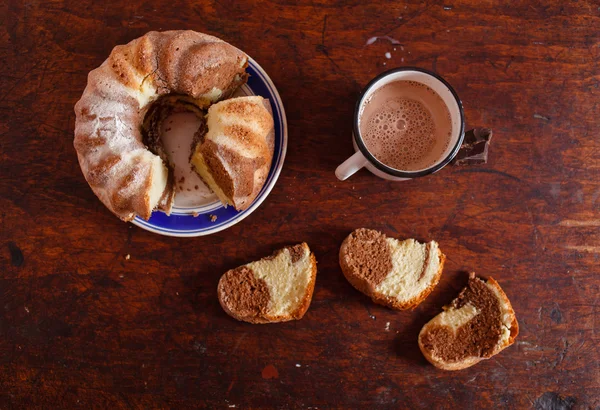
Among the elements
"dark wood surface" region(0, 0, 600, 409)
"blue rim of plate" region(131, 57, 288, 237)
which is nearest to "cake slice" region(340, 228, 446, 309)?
"dark wood surface" region(0, 0, 600, 409)

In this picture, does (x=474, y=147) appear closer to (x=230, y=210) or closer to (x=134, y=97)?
(x=230, y=210)

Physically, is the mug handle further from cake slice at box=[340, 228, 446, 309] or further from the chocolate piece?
the chocolate piece

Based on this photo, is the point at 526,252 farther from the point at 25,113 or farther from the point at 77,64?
the point at 25,113

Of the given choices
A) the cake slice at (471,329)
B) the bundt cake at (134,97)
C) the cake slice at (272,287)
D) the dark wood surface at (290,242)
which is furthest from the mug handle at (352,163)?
the cake slice at (471,329)

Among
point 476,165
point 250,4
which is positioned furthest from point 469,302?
point 250,4

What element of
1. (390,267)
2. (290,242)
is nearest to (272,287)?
(290,242)
